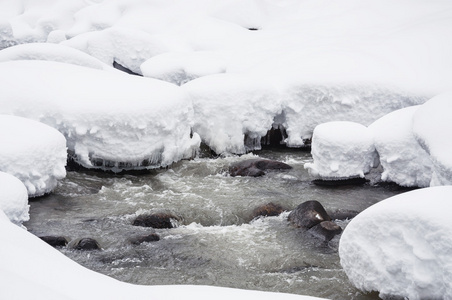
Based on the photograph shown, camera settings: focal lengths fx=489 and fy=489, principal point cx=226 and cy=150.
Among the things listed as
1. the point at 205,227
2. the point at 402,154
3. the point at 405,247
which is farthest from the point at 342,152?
the point at 405,247

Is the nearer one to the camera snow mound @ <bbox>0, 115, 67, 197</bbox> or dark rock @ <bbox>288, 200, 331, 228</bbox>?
dark rock @ <bbox>288, 200, 331, 228</bbox>

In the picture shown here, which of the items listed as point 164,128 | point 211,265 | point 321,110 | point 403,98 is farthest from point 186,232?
point 403,98

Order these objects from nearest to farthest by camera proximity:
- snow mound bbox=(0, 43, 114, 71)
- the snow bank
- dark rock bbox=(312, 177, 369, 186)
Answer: the snow bank
dark rock bbox=(312, 177, 369, 186)
snow mound bbox=(0, 43, 114, 71)

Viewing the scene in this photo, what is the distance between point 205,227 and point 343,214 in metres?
2.15

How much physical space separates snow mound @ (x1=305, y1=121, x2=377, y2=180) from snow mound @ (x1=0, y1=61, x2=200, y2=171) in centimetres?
272

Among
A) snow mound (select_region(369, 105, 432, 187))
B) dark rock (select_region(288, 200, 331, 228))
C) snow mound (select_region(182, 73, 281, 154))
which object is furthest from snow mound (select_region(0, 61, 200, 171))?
snow mound (select_region(369, 105, 432, 187))

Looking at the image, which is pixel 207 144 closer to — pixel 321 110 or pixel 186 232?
pixel 321 110

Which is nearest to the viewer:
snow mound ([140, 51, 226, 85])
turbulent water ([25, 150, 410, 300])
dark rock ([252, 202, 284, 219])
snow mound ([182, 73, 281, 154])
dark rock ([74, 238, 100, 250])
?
turbulent water ([25, 150, 410, 300])

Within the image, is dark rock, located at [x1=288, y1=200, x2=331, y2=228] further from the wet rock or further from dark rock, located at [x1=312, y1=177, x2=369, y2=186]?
the wet rock

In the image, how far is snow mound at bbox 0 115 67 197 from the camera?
7160mm

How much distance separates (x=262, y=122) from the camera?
36.4ft

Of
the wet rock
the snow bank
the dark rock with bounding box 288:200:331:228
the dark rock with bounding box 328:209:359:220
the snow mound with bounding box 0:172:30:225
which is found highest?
the snow bank

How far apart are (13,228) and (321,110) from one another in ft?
30.1

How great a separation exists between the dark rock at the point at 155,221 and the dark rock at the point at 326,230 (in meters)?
1.99
